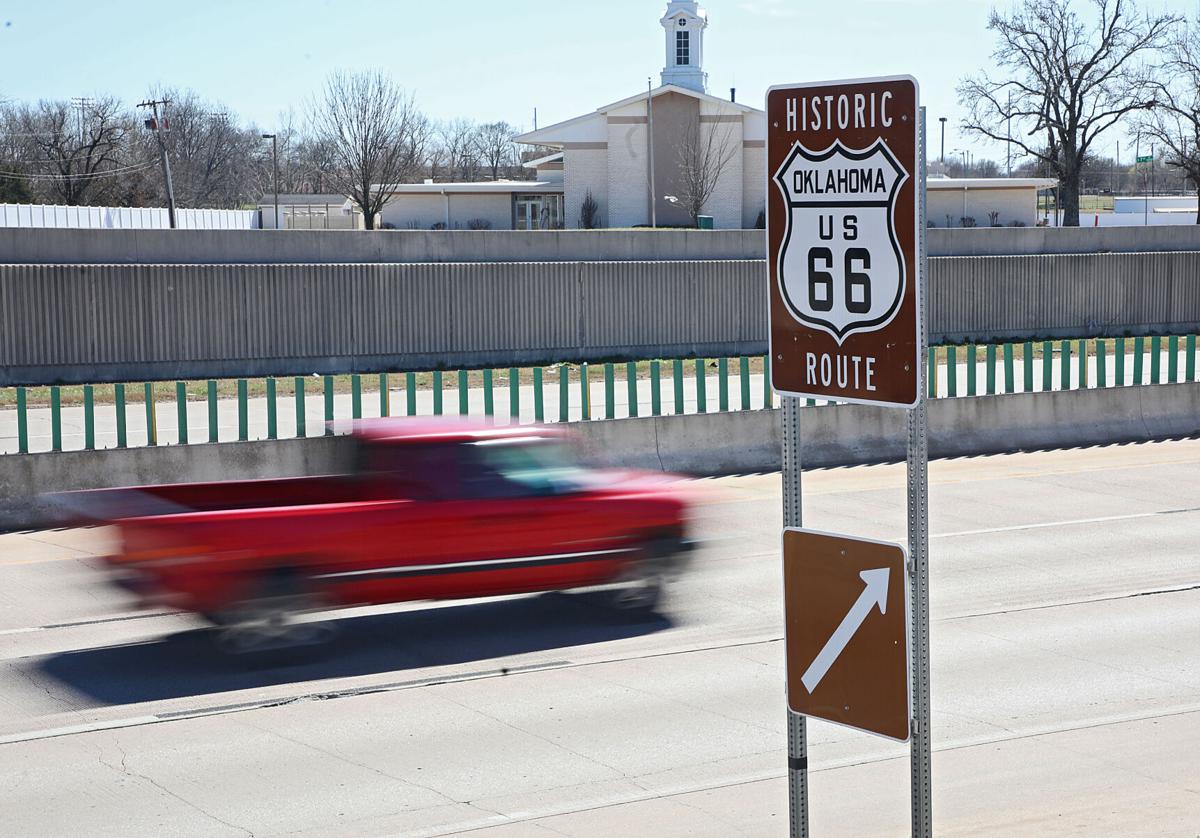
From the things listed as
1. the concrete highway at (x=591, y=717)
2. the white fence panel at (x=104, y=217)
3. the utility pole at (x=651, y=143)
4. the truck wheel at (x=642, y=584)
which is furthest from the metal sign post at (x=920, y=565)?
the utility pole at (x=651, y=143)

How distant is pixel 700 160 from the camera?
63.6 m

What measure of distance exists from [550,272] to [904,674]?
90.7 ft

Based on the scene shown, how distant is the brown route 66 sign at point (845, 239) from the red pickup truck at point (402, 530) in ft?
20.4

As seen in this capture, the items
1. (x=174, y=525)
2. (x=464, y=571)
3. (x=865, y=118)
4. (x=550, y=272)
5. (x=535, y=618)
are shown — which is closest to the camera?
(x=865, y=118)

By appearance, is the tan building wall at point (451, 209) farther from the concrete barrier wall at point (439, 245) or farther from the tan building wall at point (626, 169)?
the concrete barrier wall at point (439, 245)

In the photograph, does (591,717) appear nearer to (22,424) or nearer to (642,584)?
(642,584)

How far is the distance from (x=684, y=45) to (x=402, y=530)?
241 ft

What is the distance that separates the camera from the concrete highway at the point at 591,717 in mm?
7723

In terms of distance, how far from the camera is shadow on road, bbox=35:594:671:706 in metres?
10.2

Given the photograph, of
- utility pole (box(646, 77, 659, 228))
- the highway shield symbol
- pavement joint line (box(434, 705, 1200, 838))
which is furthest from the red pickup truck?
utility pole (box(646, 77, 659, 228))

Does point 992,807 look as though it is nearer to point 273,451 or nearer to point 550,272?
point 273,451

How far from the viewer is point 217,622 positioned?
10.6 metres

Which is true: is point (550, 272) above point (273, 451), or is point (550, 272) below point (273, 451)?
above

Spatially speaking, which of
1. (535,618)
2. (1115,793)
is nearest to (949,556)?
(535,618)
